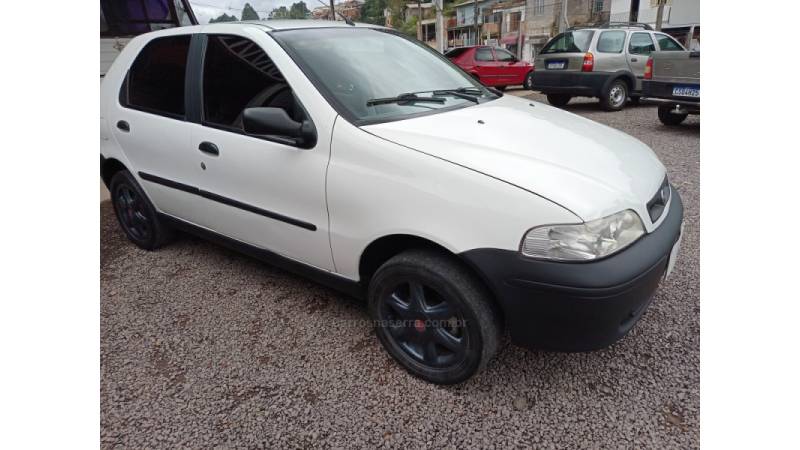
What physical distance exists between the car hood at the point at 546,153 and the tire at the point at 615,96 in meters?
7.49

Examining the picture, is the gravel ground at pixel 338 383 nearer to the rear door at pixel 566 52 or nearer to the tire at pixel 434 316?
the tire at pixel 434 316

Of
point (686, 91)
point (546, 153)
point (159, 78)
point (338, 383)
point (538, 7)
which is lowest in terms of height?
point (338, 383)

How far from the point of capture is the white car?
66.7 inches

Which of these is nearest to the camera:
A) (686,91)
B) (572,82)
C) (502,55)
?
(686,91)

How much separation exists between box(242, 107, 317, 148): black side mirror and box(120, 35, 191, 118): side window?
3.14ft

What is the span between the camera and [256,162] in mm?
2367

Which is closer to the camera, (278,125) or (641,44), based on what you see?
(278,125)

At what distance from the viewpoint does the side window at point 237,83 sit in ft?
7.91

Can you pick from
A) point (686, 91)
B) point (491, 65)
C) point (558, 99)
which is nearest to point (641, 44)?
point (558, 99)

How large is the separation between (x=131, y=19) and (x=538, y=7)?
113 feet

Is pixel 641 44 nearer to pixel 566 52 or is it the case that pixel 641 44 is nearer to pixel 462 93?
pixel 566 52

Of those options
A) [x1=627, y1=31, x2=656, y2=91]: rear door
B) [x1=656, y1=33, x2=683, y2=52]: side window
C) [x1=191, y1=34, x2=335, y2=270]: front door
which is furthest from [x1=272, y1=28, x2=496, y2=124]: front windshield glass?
[x1=656, y1=33, x2=683, y2=52]: side window

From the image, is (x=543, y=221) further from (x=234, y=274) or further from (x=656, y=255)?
(x=234, y=274)

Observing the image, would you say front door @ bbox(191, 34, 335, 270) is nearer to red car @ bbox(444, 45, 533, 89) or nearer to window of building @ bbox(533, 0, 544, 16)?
red car @ bbox(444, 45, 533, 89)
